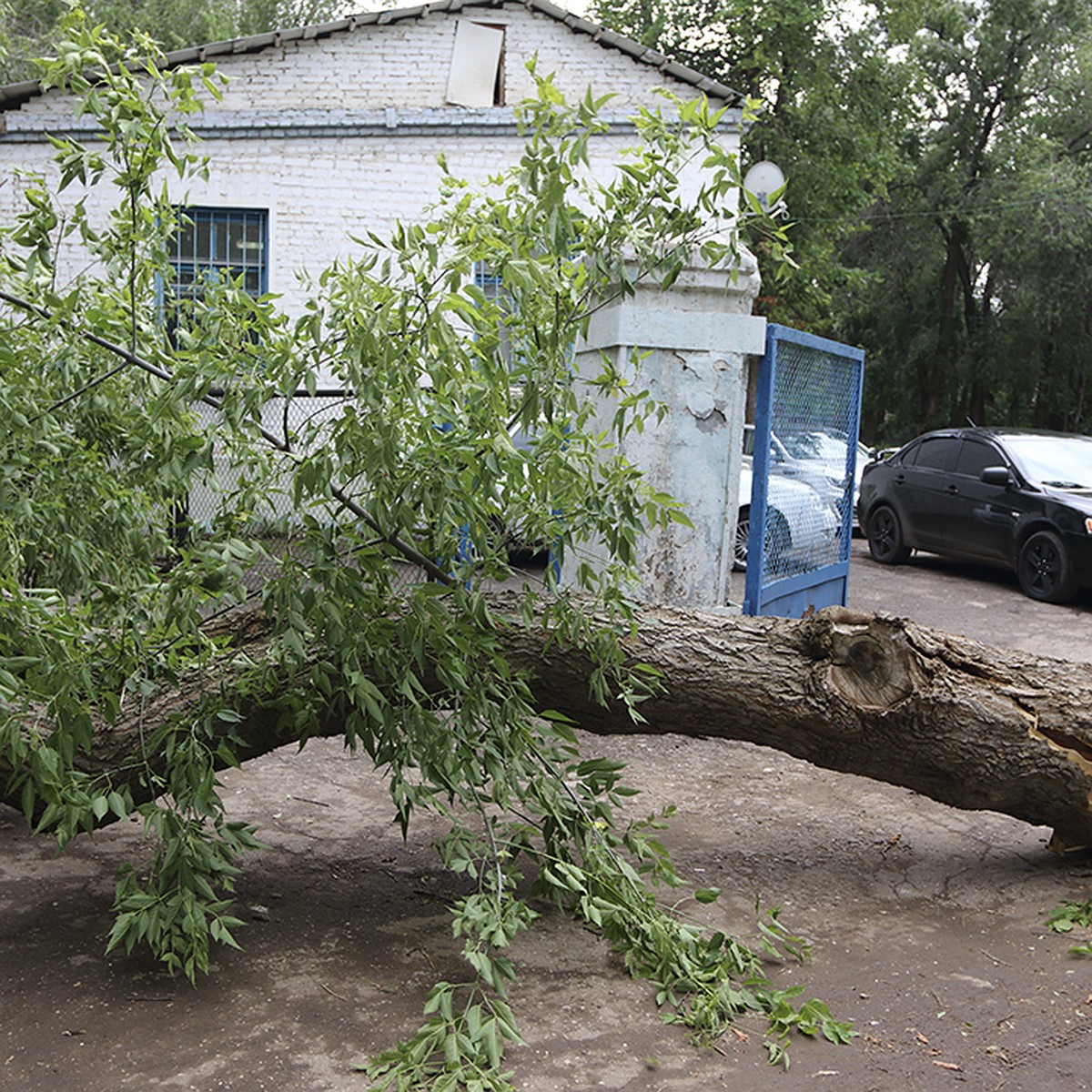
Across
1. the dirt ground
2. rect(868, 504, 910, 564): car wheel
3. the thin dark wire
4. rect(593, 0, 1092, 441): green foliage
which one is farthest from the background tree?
the thin dark wire

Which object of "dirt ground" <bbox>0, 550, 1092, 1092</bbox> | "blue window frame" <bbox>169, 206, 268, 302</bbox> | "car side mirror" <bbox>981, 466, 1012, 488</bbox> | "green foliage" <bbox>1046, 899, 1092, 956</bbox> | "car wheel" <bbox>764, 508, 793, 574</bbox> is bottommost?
"dirt ground" <bbox>0, 550, 1092, 1092</bbox>

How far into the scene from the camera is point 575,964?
160 inches

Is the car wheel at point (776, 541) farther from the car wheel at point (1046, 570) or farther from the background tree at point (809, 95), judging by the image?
the background tree at point (809, 95)

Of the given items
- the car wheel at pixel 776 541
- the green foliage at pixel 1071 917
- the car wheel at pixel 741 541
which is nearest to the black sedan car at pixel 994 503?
the car wheel at pixel 741 541

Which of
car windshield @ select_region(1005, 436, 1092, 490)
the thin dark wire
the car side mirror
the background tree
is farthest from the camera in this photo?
the background tree

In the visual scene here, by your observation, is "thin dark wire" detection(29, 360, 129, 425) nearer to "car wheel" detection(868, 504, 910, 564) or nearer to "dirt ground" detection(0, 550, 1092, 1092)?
"dirt ground" detection(0, 550, 1092, 1092)

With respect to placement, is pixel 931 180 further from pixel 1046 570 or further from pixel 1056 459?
pixel 1046 570

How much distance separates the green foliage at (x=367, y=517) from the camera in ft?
10.8

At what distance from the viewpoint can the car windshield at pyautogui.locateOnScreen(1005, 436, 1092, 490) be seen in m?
11.9

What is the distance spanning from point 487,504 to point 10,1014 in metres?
2.02

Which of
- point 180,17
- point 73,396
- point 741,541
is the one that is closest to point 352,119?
point 741,541

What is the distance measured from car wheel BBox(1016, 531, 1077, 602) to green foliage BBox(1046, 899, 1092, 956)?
7544mm

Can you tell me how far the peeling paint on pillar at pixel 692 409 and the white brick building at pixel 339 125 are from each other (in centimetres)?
761

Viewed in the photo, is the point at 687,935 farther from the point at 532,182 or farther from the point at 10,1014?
the point at 532,182
